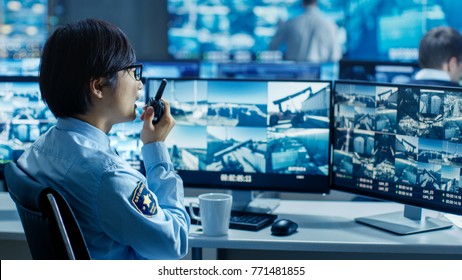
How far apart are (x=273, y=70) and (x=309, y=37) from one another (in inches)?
93.6

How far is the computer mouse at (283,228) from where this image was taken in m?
2.07

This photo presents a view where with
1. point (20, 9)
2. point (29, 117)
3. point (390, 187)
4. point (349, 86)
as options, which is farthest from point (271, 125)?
point (20, 9)

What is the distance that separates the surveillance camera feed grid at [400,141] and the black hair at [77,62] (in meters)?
0.91

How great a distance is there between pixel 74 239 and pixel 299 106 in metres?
1.08

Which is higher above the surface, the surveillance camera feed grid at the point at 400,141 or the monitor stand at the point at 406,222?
the surveillance camera feed grid at the point at 400,141

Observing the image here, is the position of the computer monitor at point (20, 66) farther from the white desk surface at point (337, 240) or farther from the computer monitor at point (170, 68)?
the white desk surface at point (337, 240)

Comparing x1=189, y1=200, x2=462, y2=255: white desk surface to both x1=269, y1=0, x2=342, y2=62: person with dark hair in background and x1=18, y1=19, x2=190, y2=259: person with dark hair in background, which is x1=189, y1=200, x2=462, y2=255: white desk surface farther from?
x1=269, y1=0, x2=342, y2=62: person with dark hair in background

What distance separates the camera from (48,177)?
1532mm

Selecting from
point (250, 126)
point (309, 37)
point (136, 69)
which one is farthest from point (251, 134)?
point (309, 37)

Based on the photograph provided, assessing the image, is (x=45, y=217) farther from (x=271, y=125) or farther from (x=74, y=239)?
(x=271, y=125)

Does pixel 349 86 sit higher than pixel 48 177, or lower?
higher

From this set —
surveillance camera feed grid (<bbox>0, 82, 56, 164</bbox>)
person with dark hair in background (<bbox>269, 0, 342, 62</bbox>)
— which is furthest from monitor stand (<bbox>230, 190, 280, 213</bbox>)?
person with dark hair in background (<bbox>269, 0, 342, 62</bbox>)

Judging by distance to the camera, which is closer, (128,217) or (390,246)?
(128,217)

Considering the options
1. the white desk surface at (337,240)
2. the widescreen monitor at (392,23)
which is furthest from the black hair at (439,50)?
the widescreen monitor at (392,23)
